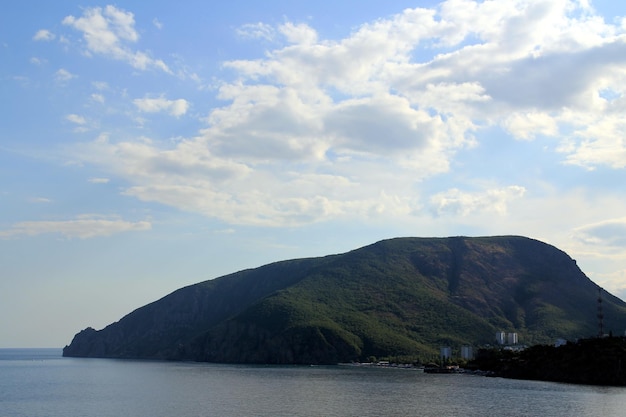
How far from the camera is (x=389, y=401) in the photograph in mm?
111812

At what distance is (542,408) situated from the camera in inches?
4013

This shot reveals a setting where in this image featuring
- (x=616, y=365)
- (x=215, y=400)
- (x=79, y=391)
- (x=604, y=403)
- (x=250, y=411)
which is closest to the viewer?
(x=250, y=411)

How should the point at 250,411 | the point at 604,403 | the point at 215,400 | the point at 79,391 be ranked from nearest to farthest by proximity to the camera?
the point at 250,411 < the point at 604,403 < the point at 215,400 < the point at 79,391

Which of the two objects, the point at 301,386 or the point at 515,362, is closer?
the point at 301,386

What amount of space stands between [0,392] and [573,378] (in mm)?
127020

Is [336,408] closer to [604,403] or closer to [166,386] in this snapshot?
[604,403]

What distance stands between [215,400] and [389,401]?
29165 millimetres

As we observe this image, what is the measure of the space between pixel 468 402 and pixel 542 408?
1319cm

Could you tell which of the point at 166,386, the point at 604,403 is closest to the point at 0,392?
the point at 166,386

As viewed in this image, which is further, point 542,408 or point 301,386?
point 301,386

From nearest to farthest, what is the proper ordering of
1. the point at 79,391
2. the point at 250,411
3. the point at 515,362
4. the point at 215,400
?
the point at 250,411, the point at 215,400, the point at 79,391, the point at 515,362

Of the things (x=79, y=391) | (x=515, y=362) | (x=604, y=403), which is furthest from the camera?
(x=515, y=362)

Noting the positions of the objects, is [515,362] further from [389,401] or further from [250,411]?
[250,411]

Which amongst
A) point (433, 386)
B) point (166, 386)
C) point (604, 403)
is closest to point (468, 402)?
point (604, 403)
